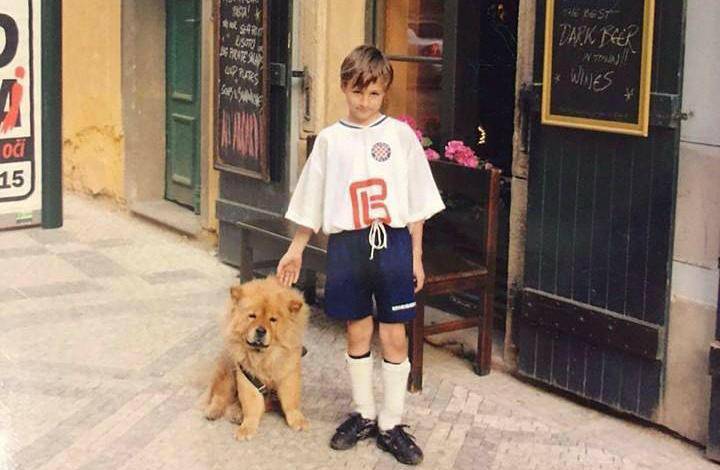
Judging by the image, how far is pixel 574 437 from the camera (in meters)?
5.69

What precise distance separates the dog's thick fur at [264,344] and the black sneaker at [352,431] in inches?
10.7

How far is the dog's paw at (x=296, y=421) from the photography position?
566 cm

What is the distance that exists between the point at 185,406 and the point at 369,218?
5.16ft

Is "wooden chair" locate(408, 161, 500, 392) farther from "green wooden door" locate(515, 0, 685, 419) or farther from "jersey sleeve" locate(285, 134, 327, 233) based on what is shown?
"jersey sleeve" locate(285, 134, 327, 233)

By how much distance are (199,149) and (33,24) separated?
772 centimetres

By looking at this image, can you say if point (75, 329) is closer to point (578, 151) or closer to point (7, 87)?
point (578, 151)

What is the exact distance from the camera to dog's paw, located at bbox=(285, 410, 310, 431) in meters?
5.66

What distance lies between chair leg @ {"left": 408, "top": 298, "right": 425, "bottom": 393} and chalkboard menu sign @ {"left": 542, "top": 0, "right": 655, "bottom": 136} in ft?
3.77

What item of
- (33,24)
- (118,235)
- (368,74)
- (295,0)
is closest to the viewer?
(33,24)

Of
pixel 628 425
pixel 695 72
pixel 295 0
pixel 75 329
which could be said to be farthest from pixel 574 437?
pixel 295 0

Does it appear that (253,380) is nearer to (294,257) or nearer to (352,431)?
(352,431)

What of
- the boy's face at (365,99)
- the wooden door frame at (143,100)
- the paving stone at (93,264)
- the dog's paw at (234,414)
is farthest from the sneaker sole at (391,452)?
the wooden door frame at (143,100)

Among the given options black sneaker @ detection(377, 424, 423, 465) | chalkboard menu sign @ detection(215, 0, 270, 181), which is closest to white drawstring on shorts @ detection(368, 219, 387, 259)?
black sneaker @ detection(377, 424, 423, 465)

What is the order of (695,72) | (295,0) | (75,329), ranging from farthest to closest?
(295,0) < (75,329) < (695,72)
